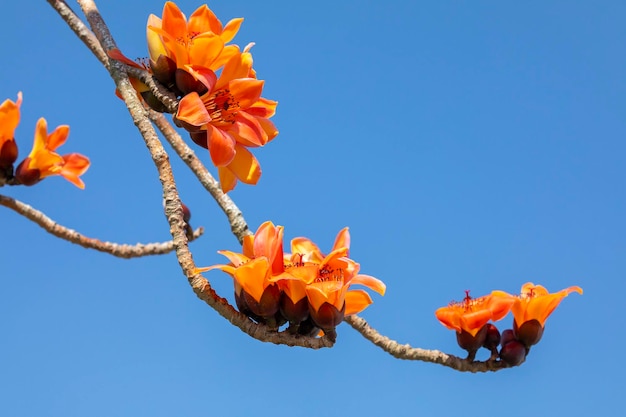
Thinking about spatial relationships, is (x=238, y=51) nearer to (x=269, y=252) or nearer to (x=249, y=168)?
(x=249, y=168)

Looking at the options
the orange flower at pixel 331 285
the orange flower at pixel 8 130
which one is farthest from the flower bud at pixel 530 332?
the orange flower at pixel 8 130

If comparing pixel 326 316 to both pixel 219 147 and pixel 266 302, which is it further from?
pixel 219 147

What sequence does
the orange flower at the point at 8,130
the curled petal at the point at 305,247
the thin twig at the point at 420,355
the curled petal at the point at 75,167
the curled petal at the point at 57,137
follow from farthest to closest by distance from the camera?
the curled petal at the point at 75,167, the curled petal at the point at 57,137, the orange flower at the point at 8,130, the thin twig at the point at 420,355, the curled petal at the point at 305,247

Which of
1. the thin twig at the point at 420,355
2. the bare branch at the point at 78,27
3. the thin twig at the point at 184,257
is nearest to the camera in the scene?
the thin twig at the point at 184,257

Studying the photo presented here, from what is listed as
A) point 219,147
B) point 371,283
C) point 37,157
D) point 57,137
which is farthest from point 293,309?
point 57,137

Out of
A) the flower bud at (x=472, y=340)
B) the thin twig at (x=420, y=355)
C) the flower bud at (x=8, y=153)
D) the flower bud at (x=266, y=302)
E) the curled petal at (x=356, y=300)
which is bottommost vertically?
the flower bud at (x=266, y=302)

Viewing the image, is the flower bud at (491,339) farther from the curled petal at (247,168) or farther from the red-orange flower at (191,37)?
the red-orange flower at (191,37)

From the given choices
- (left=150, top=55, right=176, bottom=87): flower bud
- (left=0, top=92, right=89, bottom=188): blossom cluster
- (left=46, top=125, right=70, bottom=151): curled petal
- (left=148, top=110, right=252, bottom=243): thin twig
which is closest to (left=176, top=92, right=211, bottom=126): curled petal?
(left=150, top=55, right=176, bottom=87): flower bud
